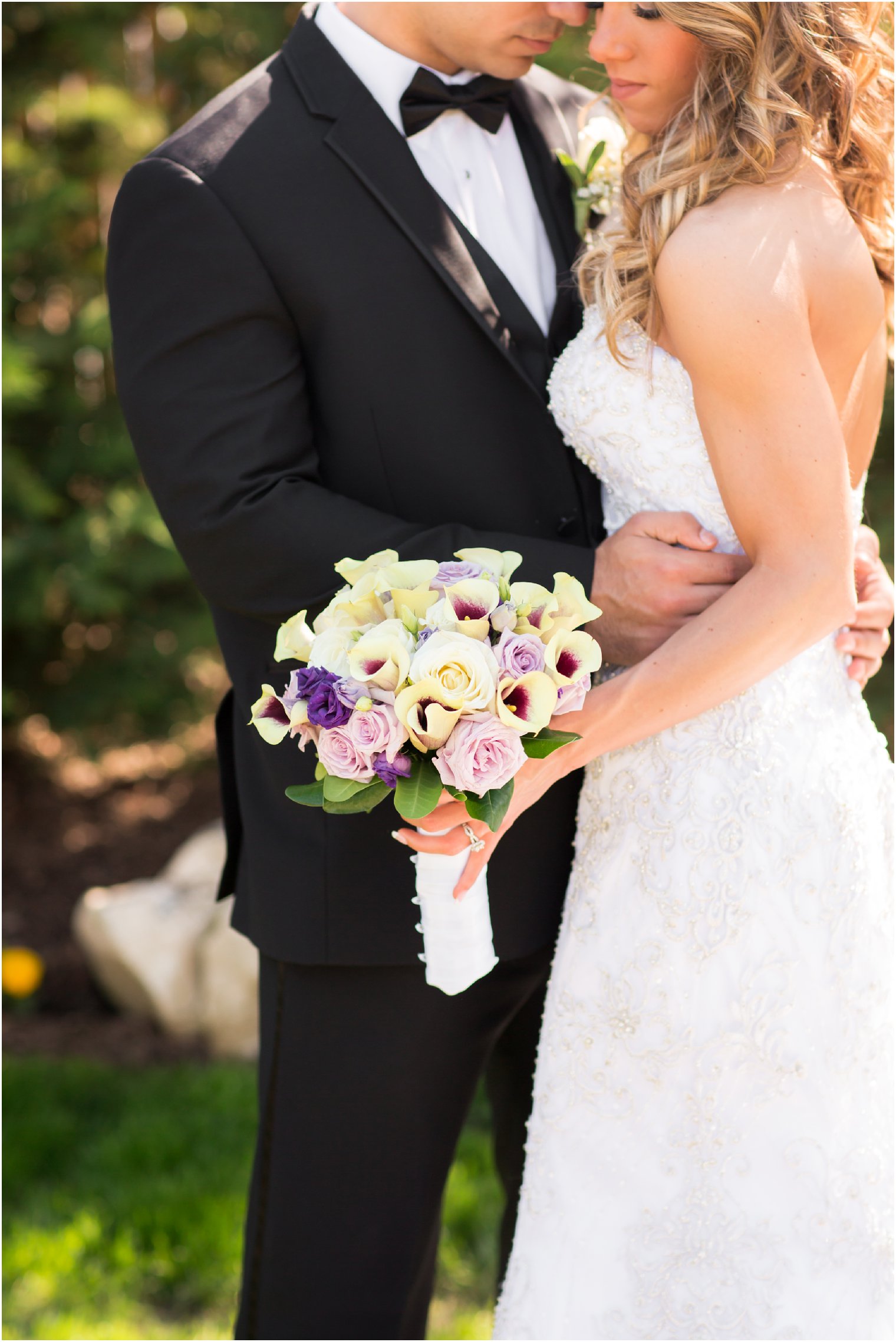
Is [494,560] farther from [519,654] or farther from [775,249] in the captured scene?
[775,249]

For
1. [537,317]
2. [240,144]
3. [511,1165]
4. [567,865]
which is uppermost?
[240,144]

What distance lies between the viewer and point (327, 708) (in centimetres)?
157

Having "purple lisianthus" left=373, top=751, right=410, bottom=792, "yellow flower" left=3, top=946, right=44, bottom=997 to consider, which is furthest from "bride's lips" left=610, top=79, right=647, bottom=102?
"yellow flower" left=3, top=946, right=44, bottom=997

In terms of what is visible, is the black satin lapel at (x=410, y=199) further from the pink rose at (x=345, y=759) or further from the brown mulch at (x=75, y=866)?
the brown mulch at (x=75, y=866)

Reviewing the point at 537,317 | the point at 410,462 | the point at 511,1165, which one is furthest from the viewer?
the point at 511,1165

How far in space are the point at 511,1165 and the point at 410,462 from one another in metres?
1.47

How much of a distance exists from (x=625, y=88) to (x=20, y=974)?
3293mm

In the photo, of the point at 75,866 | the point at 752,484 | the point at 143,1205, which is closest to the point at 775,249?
the point at 752,484

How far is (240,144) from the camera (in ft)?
6.52

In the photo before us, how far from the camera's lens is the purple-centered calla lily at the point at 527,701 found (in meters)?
1.56

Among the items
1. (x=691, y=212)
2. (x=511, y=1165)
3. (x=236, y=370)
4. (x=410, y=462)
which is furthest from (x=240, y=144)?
(x=511, y=1165)

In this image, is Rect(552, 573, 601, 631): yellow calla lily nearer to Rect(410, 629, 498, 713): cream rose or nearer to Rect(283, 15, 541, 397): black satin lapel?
Rect(410, 629, 498, 713): cream rose

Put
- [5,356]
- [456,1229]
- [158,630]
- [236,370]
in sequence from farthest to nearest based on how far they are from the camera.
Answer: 1. [158,630]
2. [5,356]
3. [456,1229]
4. [236,370]

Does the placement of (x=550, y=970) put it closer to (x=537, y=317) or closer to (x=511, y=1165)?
(x=511, y=1165)
